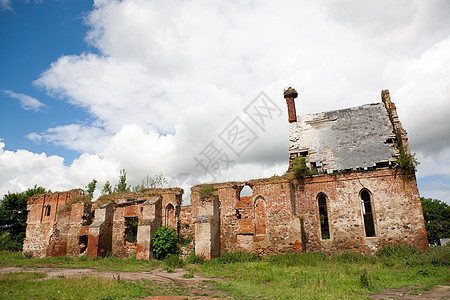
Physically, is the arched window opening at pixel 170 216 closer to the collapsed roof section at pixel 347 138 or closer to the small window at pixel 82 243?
the small window at pixel 82 243

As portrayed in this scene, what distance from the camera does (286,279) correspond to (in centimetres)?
1113

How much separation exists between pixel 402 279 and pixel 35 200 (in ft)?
88.7

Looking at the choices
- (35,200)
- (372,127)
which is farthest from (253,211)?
(35,200)

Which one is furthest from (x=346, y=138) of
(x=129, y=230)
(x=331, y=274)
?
(x=129, y=230)

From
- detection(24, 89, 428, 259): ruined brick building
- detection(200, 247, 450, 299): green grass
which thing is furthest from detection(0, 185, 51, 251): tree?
detection(200, 247, 450, 299): green grass

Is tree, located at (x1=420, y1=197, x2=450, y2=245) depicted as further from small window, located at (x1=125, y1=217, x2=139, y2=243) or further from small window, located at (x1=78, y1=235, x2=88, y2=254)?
small window, located at (x1=78, y1=235, x2=88, y2=254)

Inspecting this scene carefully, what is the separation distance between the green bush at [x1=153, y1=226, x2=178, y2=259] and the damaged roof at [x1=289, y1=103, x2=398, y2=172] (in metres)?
10.1

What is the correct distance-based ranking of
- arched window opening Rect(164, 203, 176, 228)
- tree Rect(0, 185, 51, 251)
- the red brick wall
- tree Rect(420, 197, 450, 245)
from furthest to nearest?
tree Rect(420, 197, 450, 245)
tree Rect(0, 185, 51, 251)
arched window opening Rect(164, 203, 176, 228)
the red brick wall

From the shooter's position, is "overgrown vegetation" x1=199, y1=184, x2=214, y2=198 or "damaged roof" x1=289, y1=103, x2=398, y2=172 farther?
"overgrown vegetation" x1=199, y1=184, x2=214, y2=198

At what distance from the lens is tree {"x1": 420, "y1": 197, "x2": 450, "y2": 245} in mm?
40719

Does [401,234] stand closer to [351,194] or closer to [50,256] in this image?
[351,194]

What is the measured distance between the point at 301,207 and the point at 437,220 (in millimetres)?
35412

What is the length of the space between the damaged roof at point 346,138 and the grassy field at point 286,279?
17.4 ft

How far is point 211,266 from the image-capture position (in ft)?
51.4
